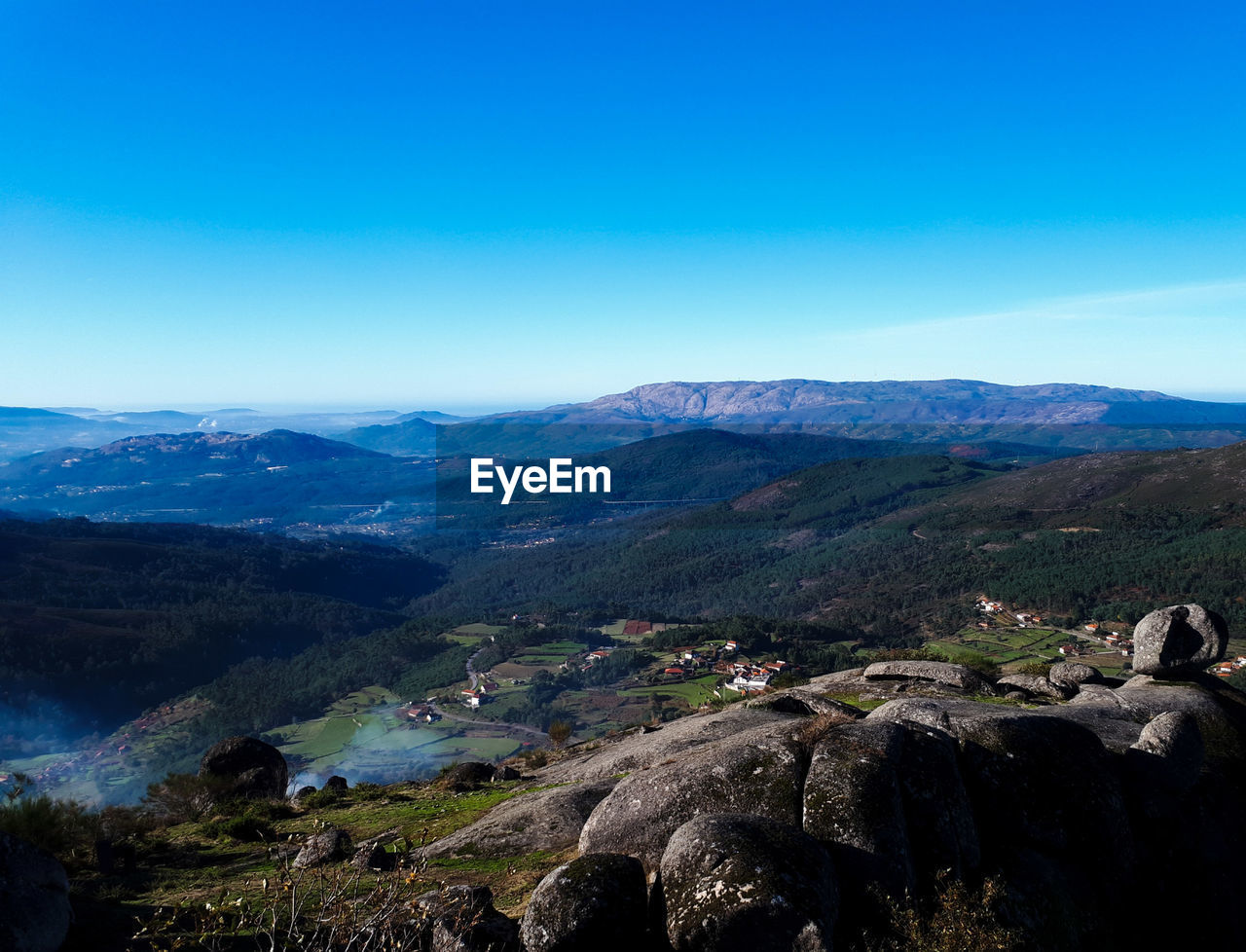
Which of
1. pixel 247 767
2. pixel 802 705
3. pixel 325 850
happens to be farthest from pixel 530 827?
pixel 247 767

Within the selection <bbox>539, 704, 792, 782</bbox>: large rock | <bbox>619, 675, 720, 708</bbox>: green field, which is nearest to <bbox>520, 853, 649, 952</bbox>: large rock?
<bbox>539, 704, 792, 782</bbox>: large rock

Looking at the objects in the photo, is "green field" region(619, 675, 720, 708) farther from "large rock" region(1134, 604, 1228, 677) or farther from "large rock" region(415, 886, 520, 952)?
"large rock" region(415, 886, 520, 952)

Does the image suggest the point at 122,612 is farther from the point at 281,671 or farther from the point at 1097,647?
the point at 1097,647

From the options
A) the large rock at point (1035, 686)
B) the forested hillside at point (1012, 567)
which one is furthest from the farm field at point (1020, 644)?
the large rock at point (1035, 686)

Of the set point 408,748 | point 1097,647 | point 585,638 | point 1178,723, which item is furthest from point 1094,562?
point 1178,723

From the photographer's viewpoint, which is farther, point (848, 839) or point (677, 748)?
point (677, 748)
